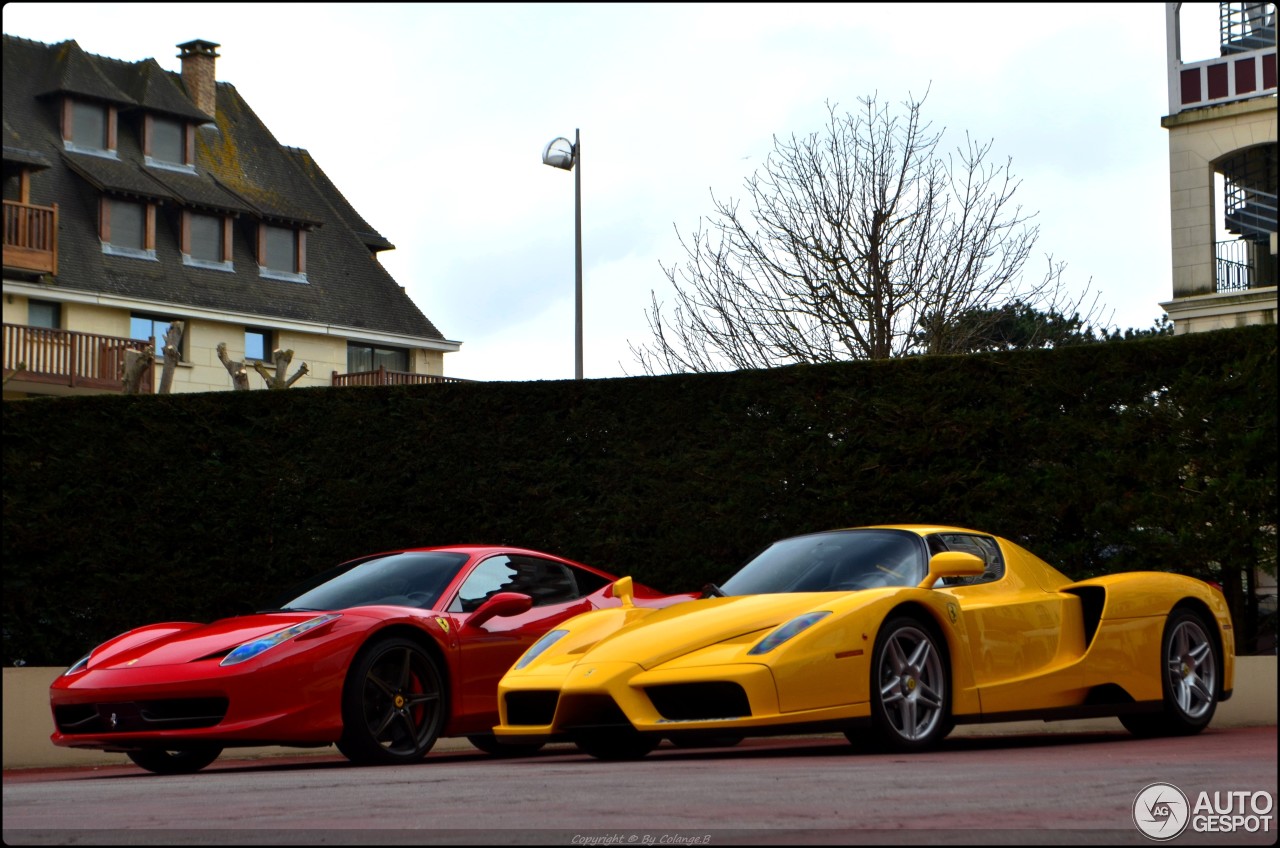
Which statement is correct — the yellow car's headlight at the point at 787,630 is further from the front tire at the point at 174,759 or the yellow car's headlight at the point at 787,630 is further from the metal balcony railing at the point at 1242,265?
the metal balcony railing at the point at 1242,265

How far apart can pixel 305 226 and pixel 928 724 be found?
38.2 meters

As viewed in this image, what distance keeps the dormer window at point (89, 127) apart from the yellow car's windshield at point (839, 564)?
3452 centimetres

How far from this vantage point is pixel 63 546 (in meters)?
14.3

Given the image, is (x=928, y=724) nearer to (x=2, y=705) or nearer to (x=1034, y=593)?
(x=1034, y=593)

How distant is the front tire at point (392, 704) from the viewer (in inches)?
365

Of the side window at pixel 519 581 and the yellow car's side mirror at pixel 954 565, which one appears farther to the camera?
the side window at pixel 519 581

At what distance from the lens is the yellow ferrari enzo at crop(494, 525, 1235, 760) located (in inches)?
309

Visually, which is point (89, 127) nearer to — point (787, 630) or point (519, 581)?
point (519, 581)

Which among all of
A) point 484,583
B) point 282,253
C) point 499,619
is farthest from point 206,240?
point 499,619

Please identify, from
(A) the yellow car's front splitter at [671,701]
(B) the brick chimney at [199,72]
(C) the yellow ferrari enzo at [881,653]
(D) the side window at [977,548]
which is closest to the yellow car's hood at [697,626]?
(C) the yellow ferrari enzo at [881,653]

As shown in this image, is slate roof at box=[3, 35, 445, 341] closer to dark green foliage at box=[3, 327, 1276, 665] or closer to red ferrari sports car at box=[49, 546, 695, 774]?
dark green foliage at box=[3, 327, 1276, 665]

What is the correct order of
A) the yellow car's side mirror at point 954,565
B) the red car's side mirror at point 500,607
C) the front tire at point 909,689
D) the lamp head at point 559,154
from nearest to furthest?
the front tire at point 909,689 < the yellow car's side mirror at point 954,565 < the red car's side mirror at point 500,607 < the lamp head at point 559,154

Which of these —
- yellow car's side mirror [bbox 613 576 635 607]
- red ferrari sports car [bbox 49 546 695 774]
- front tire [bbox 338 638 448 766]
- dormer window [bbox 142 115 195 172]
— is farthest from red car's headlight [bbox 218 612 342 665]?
dormer window [bbox 142 115 195 172]

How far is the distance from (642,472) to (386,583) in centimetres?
337
